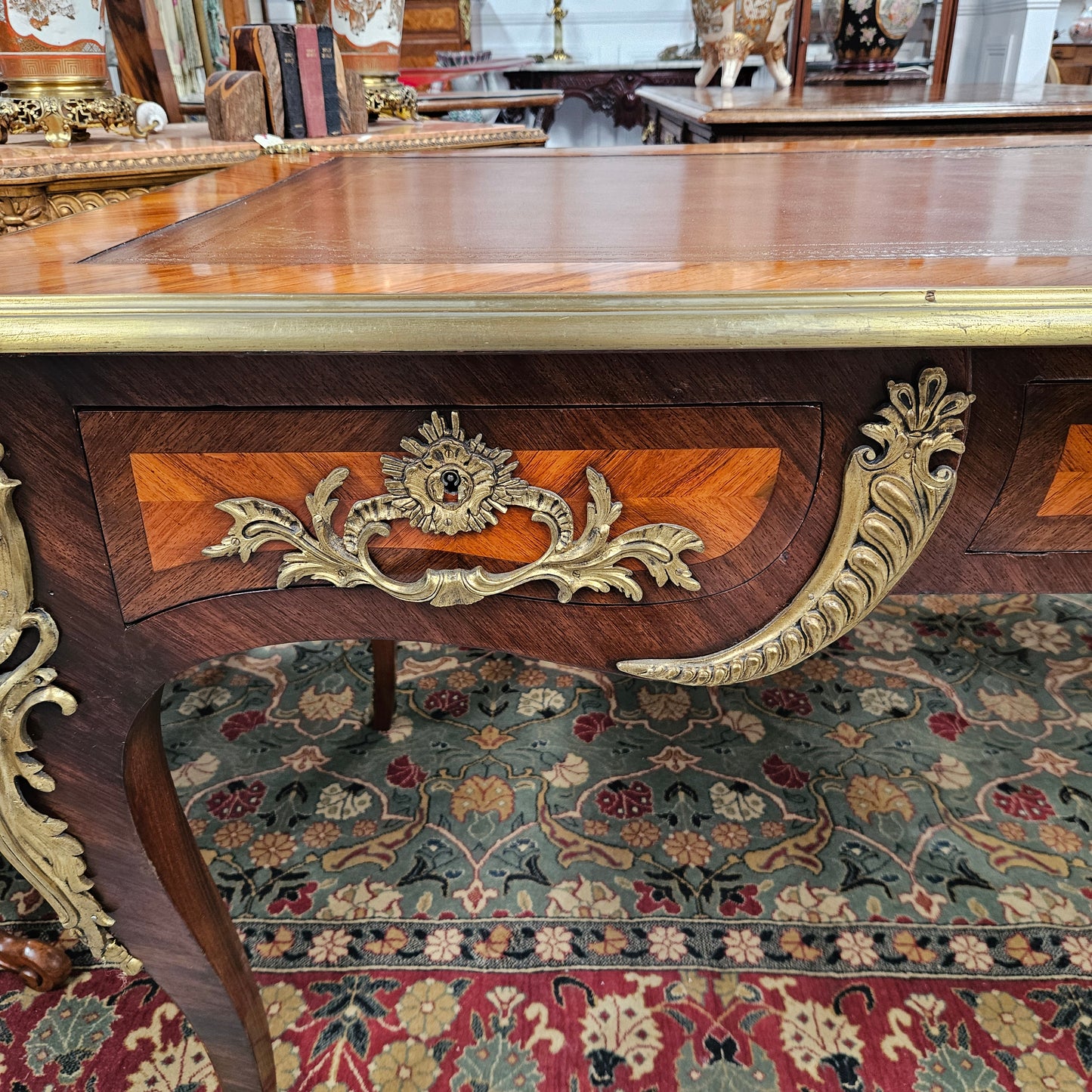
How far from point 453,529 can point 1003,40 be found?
3786 millimetres

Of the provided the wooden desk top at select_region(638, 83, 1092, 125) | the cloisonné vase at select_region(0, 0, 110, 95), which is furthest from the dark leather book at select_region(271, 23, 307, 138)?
the wooden desk top at select_region(638, 83, 1092, 125)

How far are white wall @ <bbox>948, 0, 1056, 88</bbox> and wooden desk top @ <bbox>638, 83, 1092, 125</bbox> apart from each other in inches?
54.4

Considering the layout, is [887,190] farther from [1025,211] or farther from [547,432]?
[547,432]

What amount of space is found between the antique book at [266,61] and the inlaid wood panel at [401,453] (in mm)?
989

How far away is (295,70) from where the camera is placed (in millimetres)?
1195

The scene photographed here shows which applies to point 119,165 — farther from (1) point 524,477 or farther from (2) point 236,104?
(1) point 524,477

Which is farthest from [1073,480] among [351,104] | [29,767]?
[351,104]

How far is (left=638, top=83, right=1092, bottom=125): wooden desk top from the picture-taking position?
1487mm

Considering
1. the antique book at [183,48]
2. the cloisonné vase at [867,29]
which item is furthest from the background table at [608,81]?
the antique book at [183,48]

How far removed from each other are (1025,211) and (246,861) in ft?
3.02

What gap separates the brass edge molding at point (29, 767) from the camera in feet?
1.36

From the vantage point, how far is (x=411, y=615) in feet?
1.49

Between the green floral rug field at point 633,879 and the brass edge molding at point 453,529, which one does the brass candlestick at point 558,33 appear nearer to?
the green floral rug field at point 633,879

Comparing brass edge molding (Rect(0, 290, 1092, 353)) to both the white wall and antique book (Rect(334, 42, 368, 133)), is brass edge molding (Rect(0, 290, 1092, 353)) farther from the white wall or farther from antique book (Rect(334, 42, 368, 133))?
the white wall
